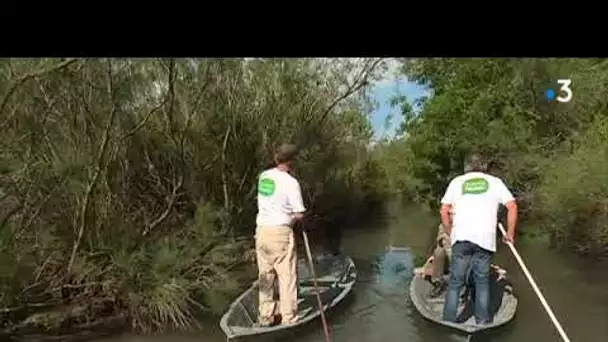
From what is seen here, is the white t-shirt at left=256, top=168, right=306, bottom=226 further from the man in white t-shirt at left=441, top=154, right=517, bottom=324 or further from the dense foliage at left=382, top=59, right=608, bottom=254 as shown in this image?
the dense foliage at left=382, top=59, right=608, bottom=254

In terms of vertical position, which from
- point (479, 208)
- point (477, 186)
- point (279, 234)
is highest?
point (477, 186)

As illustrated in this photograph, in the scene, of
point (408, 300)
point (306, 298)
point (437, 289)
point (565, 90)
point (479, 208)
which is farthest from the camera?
point (565, 90)

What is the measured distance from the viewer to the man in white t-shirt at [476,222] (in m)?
4.90

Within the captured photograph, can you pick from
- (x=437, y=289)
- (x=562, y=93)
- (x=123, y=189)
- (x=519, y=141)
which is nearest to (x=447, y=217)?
(x=437, y=289)

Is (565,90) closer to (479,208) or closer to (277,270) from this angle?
(479,208)

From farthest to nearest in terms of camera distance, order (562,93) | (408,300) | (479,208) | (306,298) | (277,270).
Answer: (562,93)
(408,300)
(306,298)
(277,270)
(479,208)

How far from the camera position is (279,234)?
5.06 m

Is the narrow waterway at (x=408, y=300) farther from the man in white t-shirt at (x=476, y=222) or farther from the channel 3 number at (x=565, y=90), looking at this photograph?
the channel 3 number at (x=565, y=90)

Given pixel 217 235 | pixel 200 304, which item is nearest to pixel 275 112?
pixel 217 235

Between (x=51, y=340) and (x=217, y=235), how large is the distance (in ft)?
5.42

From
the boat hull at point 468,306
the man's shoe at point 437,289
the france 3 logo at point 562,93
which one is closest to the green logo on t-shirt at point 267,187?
the boat hull at point 468,306

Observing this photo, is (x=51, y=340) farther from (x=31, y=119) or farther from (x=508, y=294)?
(x=508, y=294)

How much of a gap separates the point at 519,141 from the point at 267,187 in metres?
3.81

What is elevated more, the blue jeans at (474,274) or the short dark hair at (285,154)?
the short dark hair at (285,154)
